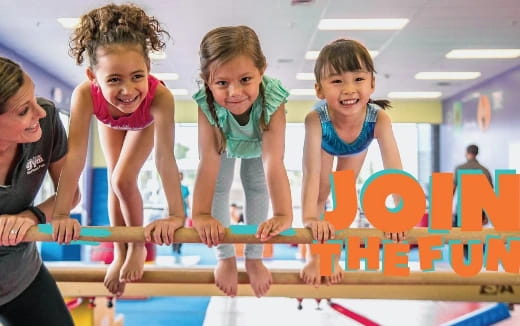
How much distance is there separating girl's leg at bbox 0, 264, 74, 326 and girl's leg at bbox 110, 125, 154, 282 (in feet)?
1.03

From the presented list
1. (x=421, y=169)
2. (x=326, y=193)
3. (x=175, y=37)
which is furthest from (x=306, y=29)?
(x=421, y=169)

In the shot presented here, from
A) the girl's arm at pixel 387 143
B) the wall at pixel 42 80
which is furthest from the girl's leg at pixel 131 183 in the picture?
the wall at pixel 42 80

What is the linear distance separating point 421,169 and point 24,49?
7.94 m

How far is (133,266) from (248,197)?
17.6 inches

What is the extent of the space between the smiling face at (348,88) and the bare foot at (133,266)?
785 mm

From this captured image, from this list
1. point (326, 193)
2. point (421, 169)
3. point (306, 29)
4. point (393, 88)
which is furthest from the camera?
point (421, 169)

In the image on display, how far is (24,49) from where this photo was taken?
6.32m

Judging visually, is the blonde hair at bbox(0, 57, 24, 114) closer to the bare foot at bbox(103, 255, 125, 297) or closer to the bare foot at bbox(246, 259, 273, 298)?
the bare foot at bbox(103, 255, 125, 297)

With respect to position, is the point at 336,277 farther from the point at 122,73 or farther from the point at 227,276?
the point at 122,73

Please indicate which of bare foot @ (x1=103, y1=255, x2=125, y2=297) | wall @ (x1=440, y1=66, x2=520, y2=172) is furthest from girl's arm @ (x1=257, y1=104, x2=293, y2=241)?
wall @ (x1=440, y1=66, x2=520, y2=172)

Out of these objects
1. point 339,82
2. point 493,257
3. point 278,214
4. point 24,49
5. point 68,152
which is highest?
point 24,49

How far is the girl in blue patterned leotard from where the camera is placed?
5.15 ft

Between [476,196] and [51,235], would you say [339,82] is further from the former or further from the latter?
[51,235]

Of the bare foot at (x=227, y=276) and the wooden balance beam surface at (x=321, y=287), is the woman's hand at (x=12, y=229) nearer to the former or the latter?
the wooden balance beam surface at (x=321, y=287)
